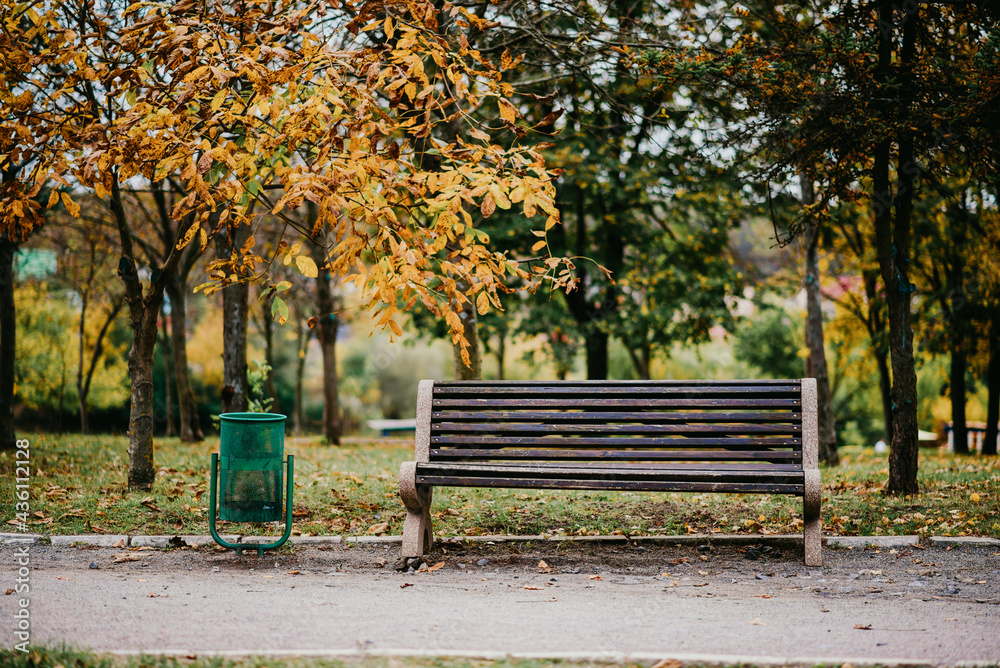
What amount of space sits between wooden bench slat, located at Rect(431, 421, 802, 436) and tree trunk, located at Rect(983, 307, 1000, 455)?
1206 centimetres

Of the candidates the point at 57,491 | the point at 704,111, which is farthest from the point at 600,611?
the point at 704,111

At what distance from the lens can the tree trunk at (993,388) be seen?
1559cm

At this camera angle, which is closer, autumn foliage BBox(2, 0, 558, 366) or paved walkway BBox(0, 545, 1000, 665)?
paved walkway BBox(0, 545, 1000, 665)

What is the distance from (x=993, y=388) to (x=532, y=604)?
1536cm

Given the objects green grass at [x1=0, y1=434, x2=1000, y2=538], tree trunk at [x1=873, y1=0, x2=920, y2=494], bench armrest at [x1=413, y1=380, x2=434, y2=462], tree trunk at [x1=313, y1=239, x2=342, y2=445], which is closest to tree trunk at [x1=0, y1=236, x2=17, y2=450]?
green grass at [x1=0, y1=434, x2=1000, y2=538]

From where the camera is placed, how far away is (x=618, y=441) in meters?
5.95

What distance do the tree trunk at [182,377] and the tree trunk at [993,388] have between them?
48.2 ft

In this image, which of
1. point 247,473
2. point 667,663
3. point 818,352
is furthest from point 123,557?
point 818,352

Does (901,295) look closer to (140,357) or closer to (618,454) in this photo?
(618,454)

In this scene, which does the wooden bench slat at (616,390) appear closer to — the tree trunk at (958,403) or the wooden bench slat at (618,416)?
the wooden bench slat at (618,416)

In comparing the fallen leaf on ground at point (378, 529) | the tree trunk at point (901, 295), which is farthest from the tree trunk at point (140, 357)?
the tree trunk at point (901, 295)

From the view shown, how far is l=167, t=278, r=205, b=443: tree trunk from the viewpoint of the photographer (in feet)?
48.5

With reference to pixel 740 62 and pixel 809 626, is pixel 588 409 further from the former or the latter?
pixel 740 62

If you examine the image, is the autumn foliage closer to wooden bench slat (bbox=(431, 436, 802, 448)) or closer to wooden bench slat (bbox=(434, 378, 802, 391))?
wooden bench slat (bbox=(434, 378, 802, 391))
